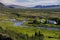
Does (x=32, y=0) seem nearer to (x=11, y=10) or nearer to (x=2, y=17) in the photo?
(x=2, y=17)

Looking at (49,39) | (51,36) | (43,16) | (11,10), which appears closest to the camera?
(49,39)

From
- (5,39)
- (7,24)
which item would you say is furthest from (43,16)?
(5,39)

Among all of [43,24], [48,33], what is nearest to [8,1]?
[43,24]

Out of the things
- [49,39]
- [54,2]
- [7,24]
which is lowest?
[49,39]

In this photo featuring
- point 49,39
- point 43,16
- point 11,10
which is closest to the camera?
point 49,39

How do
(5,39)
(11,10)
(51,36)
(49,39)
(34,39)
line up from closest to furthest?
(5,39) → (34,39) → (49,39) → (51,36) → (11,10)

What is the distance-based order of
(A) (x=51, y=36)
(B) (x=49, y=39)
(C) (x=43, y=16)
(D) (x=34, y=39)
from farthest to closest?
(C) (x=43, y=16) → (A) (x=51, y=36) → (B) (x=49, y=39) → (D) (x=34, y=39)

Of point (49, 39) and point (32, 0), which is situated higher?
point (32, 0)

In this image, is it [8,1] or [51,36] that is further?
[8,1]

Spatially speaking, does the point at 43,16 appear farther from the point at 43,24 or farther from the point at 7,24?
the point at 7,24
